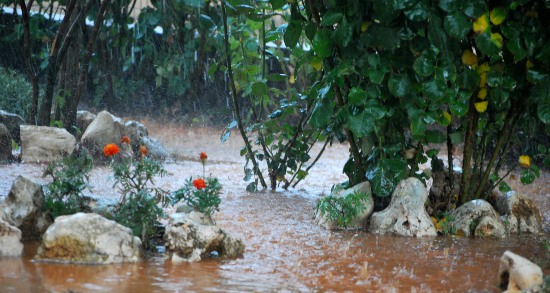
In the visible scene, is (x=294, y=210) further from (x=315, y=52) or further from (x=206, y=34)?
(x=206, y=34)

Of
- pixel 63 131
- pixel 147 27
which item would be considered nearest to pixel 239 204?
pixel 63 131

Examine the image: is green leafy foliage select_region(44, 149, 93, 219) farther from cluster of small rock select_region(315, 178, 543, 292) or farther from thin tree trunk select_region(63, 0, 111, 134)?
thin tree trunk select_region(63, 0, 111, 134)

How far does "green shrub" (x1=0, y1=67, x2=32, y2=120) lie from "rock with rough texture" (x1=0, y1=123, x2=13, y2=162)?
272cm

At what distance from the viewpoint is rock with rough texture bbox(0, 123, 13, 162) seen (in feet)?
26.1

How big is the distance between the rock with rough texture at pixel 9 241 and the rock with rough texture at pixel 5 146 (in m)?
4.53

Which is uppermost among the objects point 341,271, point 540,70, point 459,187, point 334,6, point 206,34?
point 206,34

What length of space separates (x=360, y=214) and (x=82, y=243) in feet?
6.99

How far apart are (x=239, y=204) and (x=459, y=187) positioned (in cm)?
182

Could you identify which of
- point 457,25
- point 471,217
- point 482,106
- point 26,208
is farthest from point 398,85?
point 26,208

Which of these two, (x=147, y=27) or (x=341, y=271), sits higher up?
(x=147, y=27)

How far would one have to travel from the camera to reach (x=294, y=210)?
5695mm

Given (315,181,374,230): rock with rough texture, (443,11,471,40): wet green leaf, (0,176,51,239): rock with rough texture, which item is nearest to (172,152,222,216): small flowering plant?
(0,176,51,239): rock with rough texture

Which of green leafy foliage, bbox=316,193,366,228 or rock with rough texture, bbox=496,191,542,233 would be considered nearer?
green leafy foliage, bbox=316,193,366,228

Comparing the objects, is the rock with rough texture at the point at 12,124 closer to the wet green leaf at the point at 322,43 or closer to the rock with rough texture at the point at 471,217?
the wet green leaf at the point at 322,43
